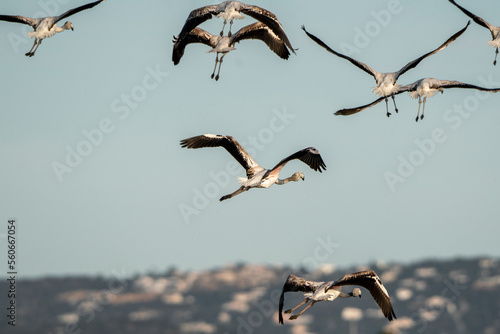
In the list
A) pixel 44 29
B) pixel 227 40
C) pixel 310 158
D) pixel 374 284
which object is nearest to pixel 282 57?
pixel 227 40

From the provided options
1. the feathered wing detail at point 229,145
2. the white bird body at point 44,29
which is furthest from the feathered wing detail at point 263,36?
the white bird body at point 44,29

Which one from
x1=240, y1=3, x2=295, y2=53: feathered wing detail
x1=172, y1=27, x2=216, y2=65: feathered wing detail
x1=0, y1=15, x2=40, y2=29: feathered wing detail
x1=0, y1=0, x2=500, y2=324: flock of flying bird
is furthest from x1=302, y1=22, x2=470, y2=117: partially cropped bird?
x1=0, y1=15, x2=40, y2=29: feathered wing detail

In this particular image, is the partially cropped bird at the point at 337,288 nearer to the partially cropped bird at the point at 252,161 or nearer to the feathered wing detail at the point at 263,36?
the partially cropped bird at the point at 252,161

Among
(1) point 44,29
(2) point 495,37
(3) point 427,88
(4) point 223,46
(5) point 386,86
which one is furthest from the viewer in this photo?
(2) point 495,37

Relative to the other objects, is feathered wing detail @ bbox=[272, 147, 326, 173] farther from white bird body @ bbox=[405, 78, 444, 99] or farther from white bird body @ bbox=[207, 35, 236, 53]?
white bird body @ bbox=[405, 78, 444, 99]

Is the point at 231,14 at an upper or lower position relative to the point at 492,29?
upper

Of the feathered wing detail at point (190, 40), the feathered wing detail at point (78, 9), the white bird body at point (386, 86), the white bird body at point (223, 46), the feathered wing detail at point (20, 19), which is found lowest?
the white bird body at point (386, 86)

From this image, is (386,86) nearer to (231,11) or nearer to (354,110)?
(354,110)

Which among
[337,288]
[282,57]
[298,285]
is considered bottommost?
[337,288]

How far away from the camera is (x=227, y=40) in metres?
33.3

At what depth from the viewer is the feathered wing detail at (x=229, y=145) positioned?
3309 cm

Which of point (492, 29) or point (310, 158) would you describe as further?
point (492, 29)

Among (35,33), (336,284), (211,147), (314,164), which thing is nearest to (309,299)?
(336,284)

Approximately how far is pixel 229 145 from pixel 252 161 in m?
0.88
